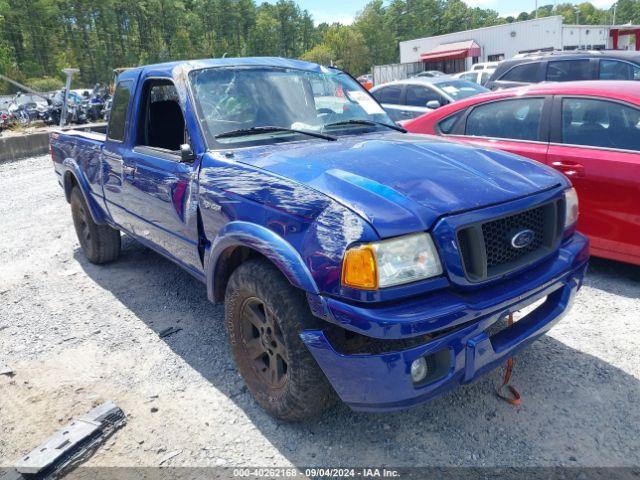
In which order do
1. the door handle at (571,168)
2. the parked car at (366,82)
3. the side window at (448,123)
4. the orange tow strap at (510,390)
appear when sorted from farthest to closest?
the parked car at (366,82), the side window at (448,123), the door handle at (571,168), the orange tow strap at (510,390)

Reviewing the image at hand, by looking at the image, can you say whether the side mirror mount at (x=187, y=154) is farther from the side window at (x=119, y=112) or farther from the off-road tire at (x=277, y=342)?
the side window at (x=119, y=112)

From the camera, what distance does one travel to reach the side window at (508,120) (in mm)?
4672

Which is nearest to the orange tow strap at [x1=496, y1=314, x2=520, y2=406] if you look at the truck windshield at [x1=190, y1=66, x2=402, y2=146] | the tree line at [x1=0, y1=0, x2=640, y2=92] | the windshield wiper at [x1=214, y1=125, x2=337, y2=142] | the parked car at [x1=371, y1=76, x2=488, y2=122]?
the windshield wiper at [x1=214, y1=125, x2=337, y2=142]

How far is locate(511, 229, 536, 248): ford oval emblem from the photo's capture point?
2.36 m

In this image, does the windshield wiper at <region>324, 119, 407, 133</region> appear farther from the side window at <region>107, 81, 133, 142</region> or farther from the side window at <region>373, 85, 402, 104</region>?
the side window at <region>373, 85, 402, 104</region>

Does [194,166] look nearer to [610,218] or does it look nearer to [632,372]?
[632,372]

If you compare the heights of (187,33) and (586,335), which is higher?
(187,33)

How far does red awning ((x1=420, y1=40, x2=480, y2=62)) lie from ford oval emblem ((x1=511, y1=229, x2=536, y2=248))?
158 ft

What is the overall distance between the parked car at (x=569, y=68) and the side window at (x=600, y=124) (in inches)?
198

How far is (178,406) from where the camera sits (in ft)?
9.70

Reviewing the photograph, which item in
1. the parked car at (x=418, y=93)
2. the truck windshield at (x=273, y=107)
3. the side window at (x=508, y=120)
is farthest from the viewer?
the parked car at (x=418, y=93)

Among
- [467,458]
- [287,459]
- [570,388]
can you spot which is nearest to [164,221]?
[287,459]

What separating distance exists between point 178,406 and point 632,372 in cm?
266

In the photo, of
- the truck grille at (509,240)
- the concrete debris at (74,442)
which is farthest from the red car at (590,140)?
the concrete debris at (74,442)
